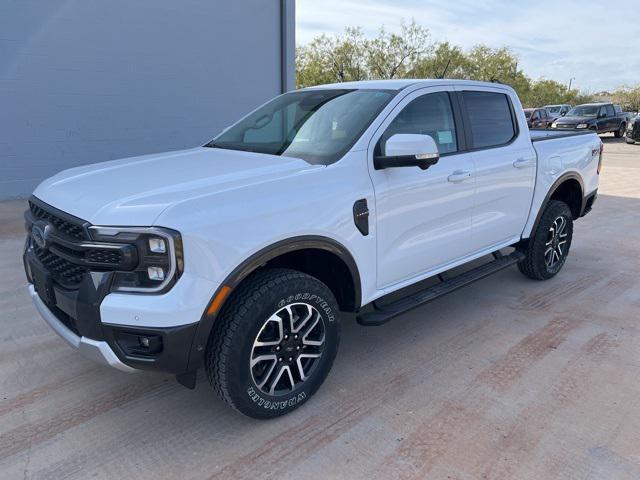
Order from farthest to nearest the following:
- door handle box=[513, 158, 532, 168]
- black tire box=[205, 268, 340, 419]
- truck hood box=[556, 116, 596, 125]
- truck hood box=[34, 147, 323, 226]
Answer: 1. truck hood box=[556, 116, 596, 125]
2. door handle box=[513, 158, 532, 168]
3. black tire box=[205, 268, 340, 419]
4. truck hood box=[34, 147, 323, 226]

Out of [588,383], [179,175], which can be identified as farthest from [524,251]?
[179,175]

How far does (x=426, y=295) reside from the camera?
359 centimetres

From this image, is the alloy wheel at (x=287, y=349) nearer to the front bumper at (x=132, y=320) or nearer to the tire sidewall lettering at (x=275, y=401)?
the tire sidewall lettering at (x=275, y=401)

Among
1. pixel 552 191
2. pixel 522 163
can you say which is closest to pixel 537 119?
pixel 552 191

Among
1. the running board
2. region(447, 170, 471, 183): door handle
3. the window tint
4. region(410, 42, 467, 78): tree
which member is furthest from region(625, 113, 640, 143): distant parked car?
region(447, 170, 471, 183): door handle

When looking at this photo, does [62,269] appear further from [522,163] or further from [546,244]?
[546,244]

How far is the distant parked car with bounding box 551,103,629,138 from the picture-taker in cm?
2452

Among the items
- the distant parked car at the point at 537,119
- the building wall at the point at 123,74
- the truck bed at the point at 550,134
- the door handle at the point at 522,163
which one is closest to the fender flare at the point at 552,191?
the truck bed at the point at 550,134

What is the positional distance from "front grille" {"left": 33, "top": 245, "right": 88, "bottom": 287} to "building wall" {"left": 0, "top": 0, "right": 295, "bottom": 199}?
22.9 ft

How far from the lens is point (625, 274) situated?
5.34m

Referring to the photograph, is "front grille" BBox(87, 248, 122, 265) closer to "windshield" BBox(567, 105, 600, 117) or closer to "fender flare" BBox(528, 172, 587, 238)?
"fender flare" BBox(528, 172, 587, 238)

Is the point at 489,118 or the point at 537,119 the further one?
the point at 537,119

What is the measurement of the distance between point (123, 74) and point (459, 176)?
7.66 m

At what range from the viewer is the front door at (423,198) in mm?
3191
